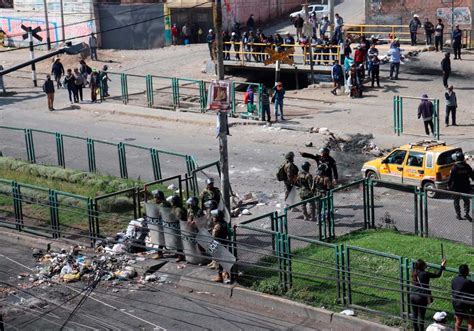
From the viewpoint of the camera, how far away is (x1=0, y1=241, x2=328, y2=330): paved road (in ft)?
56.5

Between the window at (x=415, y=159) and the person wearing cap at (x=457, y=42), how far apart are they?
16314 mm

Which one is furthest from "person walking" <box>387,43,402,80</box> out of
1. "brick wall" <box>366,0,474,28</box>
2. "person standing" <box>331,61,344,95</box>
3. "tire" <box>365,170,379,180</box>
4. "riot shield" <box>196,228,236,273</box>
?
"riot shield" <box>196,228,236,273</box>

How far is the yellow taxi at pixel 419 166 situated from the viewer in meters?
24.0

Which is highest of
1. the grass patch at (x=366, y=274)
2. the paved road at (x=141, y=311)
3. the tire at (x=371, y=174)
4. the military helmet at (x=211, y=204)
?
the military helmet at (x=211, y=204)

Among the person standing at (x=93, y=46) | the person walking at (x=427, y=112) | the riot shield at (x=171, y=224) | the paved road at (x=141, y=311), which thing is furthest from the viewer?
the person standing at (x=93, y=46)

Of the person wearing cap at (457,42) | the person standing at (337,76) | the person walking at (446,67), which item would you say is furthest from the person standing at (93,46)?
the person walking at (446,67)

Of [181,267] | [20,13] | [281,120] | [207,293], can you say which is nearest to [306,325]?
[207,293]

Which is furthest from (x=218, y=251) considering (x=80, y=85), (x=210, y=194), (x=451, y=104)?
(x=80, y=85)

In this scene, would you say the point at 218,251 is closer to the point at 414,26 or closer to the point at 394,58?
the point at 394,58

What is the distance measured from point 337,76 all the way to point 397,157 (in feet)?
43.0

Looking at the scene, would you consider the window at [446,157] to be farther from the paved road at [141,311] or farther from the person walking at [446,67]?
the person walking at [446,67]

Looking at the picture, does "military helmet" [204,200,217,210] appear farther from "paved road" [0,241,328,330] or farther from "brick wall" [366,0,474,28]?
"brick wall" [366,0,474,28]

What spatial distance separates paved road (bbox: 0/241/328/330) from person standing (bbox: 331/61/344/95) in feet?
64.8

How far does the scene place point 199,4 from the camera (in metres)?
49.4
